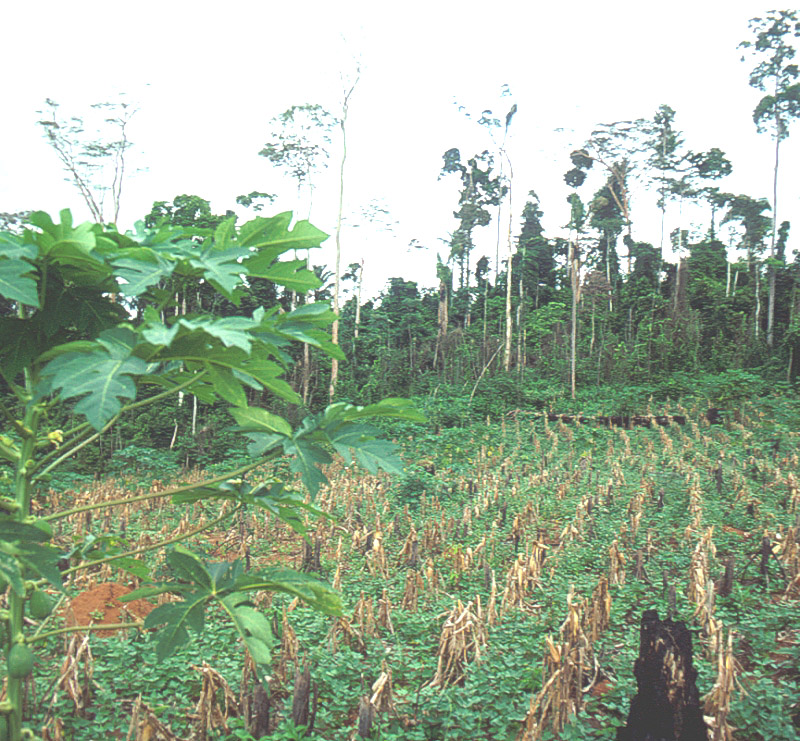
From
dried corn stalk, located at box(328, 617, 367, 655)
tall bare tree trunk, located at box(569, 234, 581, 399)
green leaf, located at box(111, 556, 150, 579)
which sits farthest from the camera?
tall bare tree trunk, located at box(569, 234, 581, 399)

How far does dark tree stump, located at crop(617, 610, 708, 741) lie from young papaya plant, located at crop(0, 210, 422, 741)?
198cm

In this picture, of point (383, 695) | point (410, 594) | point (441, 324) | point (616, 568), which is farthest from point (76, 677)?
point (441, 324)

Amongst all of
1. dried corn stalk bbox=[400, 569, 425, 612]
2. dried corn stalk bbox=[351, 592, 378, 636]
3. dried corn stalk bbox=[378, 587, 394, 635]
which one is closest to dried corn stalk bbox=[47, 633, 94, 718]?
dried corn stalk bbox=[351, 592, 378, 636]

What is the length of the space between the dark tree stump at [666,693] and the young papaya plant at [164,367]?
6.51ft

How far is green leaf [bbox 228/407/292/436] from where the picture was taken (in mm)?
1199

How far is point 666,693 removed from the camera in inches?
102

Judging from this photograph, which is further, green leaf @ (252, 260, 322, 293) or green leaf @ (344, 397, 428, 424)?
green leaf @ (252, 260, 322, 293)

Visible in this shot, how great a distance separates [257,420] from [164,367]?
296mm

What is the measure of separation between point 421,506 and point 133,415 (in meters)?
11.2

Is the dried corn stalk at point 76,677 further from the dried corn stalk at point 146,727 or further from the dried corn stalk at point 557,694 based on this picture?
the dried corn stalk at point 557,694

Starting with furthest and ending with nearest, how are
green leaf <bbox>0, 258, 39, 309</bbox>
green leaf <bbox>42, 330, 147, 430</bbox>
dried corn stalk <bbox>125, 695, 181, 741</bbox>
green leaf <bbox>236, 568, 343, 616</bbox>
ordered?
dried corn stalk <bbox>125, 695, 181, 741</bbox> < green leaf <bbox>236, 568, 343, 616</bbox> < green leaf <bbox>0, 258, 39, 309</bbox> < green leaf <bbox>42, 330, 147, 430</bbox>

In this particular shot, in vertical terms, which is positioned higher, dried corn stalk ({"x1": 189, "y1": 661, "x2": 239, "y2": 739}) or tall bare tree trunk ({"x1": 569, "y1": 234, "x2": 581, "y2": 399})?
tall bare tree trunk ({"x1": 569, "y1": 234, "x2": 581, "y2": 399})

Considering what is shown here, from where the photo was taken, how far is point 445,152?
31.8 metres

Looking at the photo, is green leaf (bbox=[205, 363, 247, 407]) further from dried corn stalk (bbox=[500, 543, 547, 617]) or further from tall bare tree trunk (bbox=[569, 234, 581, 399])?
tall bare tree trunk (bbox=[569, 234, 581, 399])
